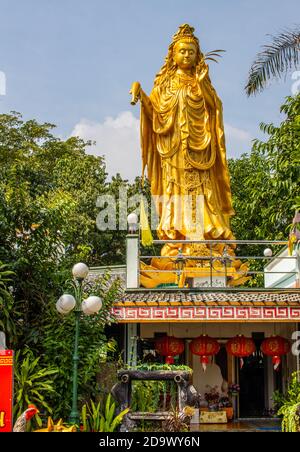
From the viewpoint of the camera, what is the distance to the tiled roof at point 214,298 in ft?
41.3

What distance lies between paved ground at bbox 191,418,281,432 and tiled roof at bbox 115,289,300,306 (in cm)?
236

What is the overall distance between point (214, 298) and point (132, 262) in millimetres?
2011

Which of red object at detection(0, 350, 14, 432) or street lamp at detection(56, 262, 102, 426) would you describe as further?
street lamp at detection(56, 262, 102, 426)

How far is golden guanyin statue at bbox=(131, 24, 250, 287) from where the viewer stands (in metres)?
16.5

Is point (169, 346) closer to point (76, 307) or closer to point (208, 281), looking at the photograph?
point (208, 281)

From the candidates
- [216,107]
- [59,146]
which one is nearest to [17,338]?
[216,107]

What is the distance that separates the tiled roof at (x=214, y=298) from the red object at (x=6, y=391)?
4403 mm

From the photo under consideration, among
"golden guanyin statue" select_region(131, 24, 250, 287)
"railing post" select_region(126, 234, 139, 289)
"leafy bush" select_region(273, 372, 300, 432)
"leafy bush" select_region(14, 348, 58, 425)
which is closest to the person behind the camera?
"leafy bush" select_region(14, 348, 58, 425)

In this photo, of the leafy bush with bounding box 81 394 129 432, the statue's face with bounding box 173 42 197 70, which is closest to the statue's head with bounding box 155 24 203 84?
the statue's face with bounding box 173 42 197 70

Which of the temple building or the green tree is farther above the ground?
the green tree

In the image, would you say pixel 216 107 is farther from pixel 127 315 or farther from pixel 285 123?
pixel 127 315

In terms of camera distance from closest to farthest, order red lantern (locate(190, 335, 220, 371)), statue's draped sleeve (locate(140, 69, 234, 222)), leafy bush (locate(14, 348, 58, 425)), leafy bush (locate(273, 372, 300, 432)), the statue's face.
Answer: leafy bush (locate(14, 348, 58, 425)) < leafy bush (locate(273, 372, 300, 432)) < red lantern (locate(190, 335, 220, 371)) < statue's draped sleeve (locate(140, 69, 234, 222)) < the statue's face

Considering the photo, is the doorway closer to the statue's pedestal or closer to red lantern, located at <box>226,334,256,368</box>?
the statue's pedestal
